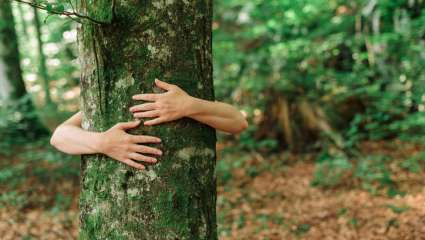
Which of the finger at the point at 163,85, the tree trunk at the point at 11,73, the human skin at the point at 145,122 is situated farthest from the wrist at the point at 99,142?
the tree trunk at the point at 11,73

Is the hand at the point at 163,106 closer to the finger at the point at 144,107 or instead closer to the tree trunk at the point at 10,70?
the finger at the point at 144,107

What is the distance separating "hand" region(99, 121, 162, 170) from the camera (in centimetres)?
192

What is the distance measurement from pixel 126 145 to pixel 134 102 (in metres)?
0.19

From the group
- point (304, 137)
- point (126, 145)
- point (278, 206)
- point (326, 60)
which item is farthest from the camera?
point (326, 60)

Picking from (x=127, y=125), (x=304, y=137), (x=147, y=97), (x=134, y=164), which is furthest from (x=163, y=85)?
(x=304, y=137)

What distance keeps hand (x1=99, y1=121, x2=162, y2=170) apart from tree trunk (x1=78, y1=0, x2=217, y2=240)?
4 cm

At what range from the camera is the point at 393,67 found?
7.86m

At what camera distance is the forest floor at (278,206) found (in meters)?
4.59

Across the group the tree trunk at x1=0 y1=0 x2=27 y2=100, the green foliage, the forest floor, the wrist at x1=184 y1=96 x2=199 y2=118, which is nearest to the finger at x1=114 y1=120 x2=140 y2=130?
the wrist at x1=184 y1=96 x2=199 y2=118

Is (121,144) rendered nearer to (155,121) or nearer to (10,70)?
(155,121)

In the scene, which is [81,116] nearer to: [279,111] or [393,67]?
[279,111]

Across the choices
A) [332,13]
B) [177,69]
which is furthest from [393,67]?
[177,69]

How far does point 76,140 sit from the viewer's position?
2.10m

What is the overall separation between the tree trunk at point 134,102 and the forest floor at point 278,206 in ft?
9.10
